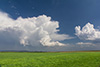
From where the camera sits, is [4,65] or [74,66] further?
[74,66]

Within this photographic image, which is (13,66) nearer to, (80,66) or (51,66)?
(51,66)

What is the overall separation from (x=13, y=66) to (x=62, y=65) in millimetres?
13070

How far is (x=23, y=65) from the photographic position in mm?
24469

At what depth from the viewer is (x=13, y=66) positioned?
23562mm

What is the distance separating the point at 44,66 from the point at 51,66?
188 cm

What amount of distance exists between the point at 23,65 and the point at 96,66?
65.9ft

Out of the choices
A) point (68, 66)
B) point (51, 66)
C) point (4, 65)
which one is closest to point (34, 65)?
point (51, 66)

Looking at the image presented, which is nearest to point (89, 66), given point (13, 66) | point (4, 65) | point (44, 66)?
point (44, 66)

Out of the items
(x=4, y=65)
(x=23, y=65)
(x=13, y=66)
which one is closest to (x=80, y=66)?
(x=23, y=65)

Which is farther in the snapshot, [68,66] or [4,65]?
[68,66]

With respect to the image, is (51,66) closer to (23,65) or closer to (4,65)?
(23,65)

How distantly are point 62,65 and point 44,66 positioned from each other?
5160mm

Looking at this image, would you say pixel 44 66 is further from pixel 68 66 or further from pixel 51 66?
pixel 68 66

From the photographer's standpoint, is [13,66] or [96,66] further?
[96,66]
